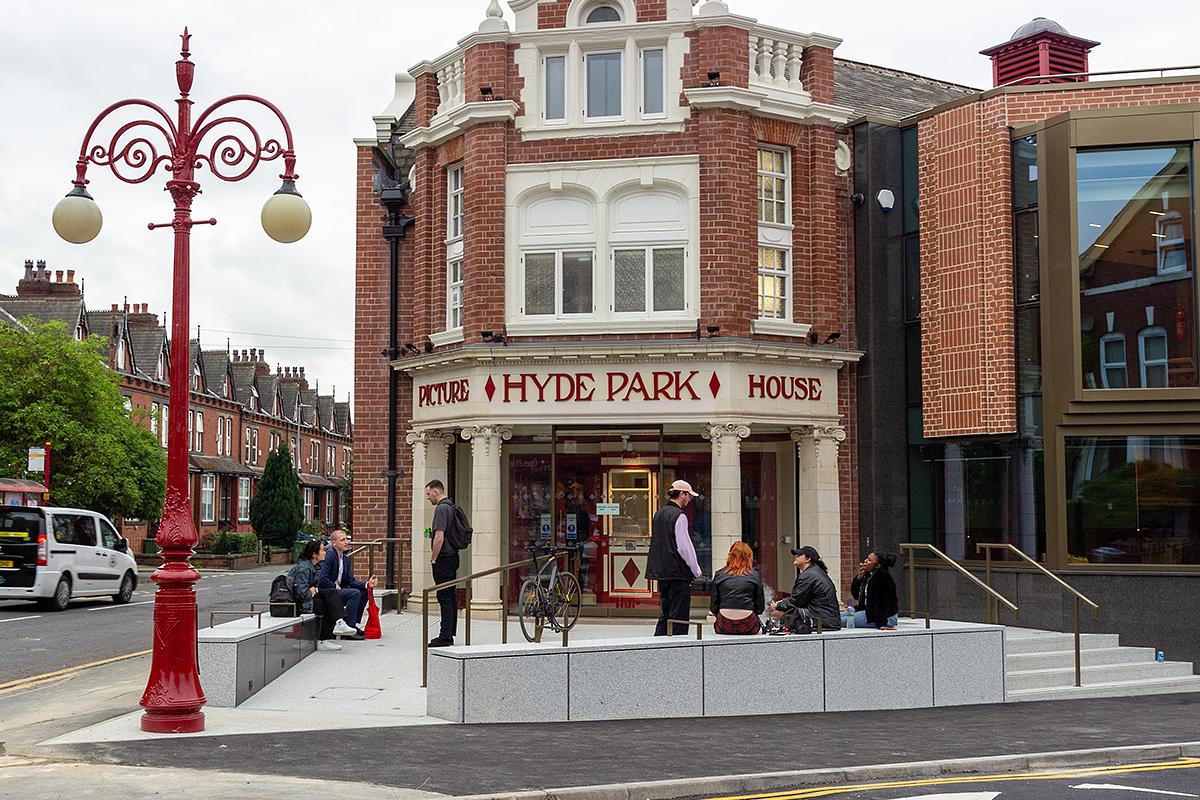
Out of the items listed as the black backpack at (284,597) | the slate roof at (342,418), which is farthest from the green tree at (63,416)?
the slate roof at (342,418)

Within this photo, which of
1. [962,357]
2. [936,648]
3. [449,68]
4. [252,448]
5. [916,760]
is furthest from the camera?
[252,448]

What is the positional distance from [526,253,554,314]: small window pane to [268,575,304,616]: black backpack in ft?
20.1

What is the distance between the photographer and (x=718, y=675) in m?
12.3

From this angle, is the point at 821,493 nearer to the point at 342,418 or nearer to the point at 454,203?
the point at 454,203

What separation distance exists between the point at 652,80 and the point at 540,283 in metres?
3.51

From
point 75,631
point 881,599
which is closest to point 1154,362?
point 881,599

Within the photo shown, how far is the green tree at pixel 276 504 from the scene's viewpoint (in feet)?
186

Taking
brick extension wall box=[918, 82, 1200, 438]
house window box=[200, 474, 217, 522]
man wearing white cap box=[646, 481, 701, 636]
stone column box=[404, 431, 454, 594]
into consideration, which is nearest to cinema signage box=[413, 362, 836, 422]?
stone column box=[404, 431, 454, 594]

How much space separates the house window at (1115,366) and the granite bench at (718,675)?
537 cm

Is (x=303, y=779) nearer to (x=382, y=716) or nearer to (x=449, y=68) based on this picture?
(x=382, y=716)

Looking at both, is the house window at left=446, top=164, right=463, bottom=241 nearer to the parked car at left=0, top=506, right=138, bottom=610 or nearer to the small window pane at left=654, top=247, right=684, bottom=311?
the small window pane at left=654, top=247, right=684, bottom=311

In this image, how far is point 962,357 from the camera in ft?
61.2

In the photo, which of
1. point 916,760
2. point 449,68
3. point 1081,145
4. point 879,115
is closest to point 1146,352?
point 1081,145

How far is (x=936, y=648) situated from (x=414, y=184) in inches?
469
